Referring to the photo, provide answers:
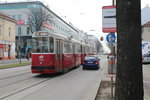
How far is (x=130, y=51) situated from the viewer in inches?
116

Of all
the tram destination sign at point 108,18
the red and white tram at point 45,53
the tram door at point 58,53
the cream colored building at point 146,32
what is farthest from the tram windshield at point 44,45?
the cream colored building at point 146,32

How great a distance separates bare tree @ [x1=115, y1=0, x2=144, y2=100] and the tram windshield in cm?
1219

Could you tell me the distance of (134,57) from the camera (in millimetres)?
2943

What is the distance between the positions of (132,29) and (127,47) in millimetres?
253

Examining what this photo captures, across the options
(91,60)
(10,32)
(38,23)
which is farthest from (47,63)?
(10,32)

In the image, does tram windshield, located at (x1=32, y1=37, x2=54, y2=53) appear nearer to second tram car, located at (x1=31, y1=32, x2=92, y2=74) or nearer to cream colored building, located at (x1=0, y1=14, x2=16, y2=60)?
second tram car, located at (x1=31, y1=32, x2=92, y2=74)

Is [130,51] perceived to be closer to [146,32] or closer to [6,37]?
[6,37]

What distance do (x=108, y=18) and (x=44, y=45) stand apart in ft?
27.6

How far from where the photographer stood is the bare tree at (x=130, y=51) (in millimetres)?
2936

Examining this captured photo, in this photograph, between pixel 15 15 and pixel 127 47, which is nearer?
pixel 127 47

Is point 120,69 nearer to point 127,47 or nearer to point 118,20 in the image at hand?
point 127,47

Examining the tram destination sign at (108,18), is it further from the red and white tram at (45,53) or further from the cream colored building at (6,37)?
the cream colored building at (6,37)

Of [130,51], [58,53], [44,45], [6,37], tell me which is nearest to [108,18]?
[130,51]

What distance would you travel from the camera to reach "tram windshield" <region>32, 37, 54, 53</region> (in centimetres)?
1502
